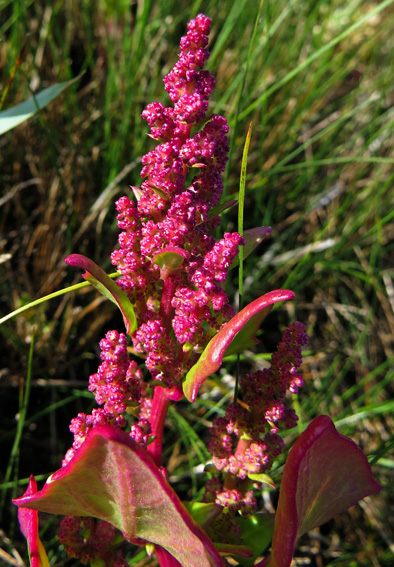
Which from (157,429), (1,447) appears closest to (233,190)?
(1,447)

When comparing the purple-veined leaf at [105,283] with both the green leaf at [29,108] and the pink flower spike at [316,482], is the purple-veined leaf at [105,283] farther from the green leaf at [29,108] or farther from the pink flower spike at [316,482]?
the green leaf at [29,108]

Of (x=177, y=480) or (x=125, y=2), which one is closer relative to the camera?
(x=177, y=480)

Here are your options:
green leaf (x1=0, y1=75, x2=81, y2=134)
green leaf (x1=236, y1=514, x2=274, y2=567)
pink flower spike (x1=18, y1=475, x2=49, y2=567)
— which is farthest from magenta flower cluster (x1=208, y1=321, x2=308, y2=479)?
green leaf (x1=0, y1=75, x2=81, y2=134)

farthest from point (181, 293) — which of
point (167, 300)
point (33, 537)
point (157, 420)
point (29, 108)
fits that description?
point (29, 108)

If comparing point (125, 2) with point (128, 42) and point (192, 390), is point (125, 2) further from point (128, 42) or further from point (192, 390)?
point (192, 390)

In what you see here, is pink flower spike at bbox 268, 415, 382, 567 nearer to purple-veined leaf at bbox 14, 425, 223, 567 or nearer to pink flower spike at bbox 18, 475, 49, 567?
purple-veined leaf at bbox 14, 425, 223, 567

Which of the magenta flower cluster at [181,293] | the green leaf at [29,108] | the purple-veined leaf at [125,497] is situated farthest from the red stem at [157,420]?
the green leaf at [29,108]

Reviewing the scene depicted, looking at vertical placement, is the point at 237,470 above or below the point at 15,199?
below
